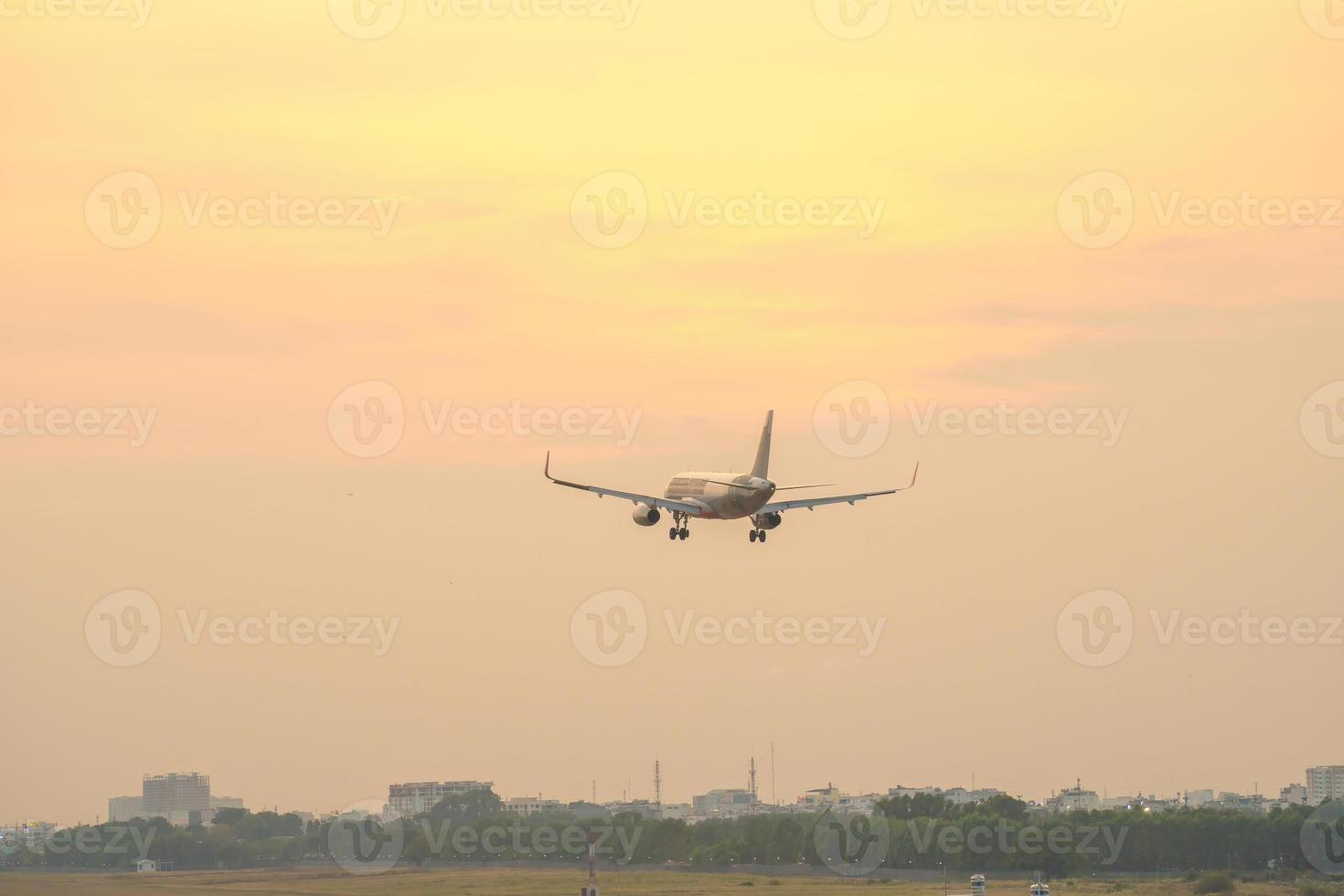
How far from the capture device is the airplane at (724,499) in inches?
5874

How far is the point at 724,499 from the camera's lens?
497 ft

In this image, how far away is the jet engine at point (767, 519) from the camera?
5965 inches

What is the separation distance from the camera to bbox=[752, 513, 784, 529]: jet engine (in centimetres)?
15150

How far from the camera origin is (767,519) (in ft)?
497

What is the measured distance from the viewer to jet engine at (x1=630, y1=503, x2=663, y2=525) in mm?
158875

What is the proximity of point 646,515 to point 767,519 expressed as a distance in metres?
11.8

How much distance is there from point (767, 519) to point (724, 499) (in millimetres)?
3570

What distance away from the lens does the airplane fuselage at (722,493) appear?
148 m

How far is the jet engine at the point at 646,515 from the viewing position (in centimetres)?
15888

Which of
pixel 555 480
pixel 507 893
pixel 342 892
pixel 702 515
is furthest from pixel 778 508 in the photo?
pixel 342 892

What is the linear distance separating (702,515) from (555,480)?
11.6 m

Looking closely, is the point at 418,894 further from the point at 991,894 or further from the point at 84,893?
the point at 991,894

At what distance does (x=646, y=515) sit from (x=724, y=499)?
9.85 meters

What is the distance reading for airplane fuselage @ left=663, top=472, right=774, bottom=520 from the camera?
14825cm
